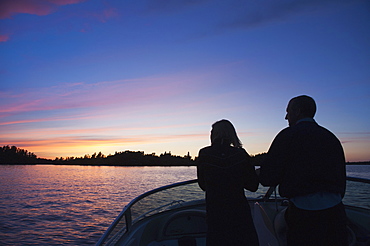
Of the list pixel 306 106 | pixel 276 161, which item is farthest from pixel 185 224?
pixel 306 106

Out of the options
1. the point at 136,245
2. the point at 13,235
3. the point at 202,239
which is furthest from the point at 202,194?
the point at 13,235

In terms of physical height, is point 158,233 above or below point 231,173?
below

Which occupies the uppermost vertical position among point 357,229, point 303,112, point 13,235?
point 303,112

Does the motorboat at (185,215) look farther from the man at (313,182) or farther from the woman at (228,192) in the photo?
the man at (313,182)

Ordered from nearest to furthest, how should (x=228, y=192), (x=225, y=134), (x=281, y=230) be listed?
(x=228, y=192), (x=225, y=134), (x=281, y=230)

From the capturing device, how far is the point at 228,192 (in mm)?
2094

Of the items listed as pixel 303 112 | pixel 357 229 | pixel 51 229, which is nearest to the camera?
pixel 303 112

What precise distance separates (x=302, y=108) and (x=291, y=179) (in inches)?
20.9

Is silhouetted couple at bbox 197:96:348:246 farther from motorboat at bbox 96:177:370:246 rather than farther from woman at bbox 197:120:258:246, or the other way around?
motorboat at bbox 96:177:370:246

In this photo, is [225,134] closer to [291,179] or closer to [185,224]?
[291,179]

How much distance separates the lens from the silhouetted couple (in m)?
1.79

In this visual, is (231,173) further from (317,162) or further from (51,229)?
(51,229)

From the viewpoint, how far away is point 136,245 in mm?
3189

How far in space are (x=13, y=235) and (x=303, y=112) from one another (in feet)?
43.1
